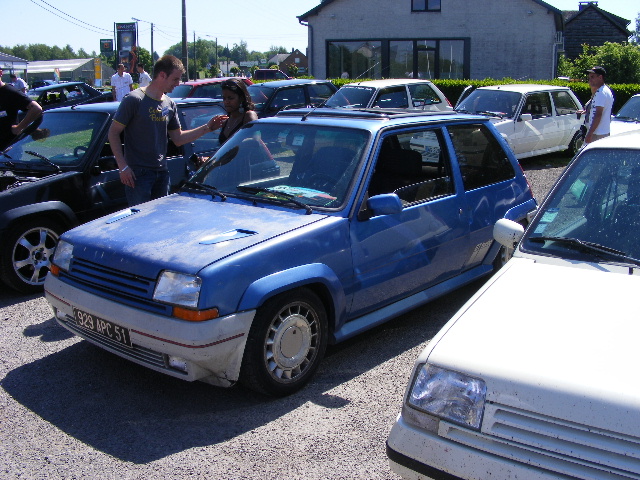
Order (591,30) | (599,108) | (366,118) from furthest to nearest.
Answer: (591,30) < (599,108) < (366,118)

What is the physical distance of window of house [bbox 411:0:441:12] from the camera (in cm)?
3094

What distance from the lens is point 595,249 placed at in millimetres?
3227

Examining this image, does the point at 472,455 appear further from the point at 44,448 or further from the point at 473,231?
the point at 473,231

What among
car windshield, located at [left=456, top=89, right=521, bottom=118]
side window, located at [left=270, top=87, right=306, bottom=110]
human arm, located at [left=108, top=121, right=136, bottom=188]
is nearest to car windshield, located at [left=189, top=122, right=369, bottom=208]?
human arm, located at [left=108, top=121, right=136, bottom=188]

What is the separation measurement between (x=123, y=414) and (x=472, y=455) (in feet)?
7.47

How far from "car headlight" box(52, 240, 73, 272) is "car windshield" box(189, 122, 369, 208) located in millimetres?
1101

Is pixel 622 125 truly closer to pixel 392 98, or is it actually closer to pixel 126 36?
pixel 392 98

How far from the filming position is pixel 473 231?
538 centimetres

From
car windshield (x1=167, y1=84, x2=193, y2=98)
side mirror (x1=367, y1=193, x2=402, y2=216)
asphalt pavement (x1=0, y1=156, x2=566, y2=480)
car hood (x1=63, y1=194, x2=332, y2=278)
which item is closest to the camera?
asphalt pavement (x1=0, y1=156, x2=566, y2=480)

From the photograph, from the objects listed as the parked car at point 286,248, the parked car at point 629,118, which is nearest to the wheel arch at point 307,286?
the parked car at point 286,248

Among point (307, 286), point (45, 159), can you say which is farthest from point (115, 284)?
point (45, 159)

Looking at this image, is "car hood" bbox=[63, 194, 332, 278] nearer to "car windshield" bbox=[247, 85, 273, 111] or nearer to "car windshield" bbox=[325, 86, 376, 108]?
"car windshield" bbox=[325, 86, 376, 108]

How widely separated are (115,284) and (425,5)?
30.0 metres

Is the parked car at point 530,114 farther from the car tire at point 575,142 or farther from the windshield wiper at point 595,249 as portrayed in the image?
A: the windshield wiper at point 595,249
